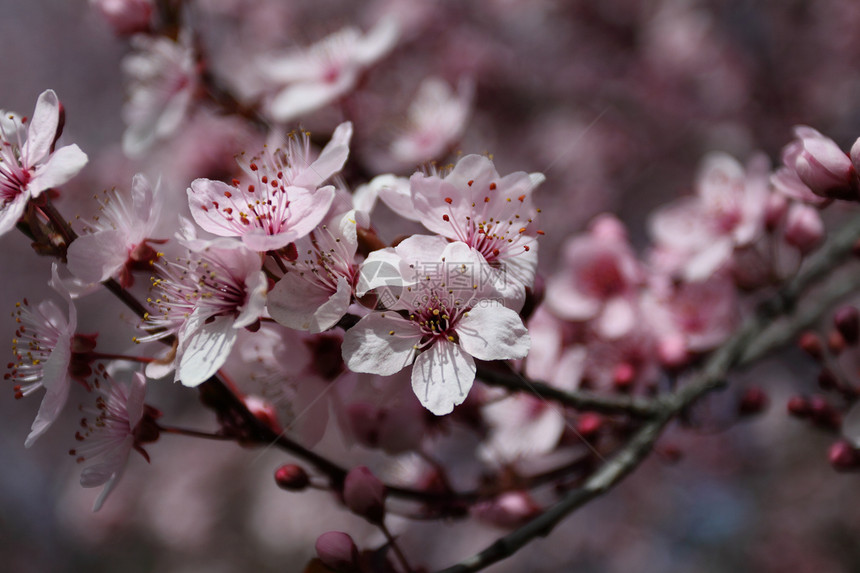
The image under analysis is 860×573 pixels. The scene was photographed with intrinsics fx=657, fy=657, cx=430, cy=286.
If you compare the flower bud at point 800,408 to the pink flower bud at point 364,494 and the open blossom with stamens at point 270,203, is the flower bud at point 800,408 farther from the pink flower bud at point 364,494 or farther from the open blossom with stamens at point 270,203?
the open blossom with stamens at point 270,203

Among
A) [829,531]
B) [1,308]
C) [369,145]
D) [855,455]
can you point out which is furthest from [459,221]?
[1,308]

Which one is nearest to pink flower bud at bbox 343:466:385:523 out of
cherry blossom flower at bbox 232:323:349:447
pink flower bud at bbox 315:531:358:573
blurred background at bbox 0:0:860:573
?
pink flower bud at bbox 315:531:358:573

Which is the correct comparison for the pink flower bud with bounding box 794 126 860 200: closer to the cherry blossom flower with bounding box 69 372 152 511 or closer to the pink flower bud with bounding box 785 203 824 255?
the pink flower bud with bounding box 785 203 824 255

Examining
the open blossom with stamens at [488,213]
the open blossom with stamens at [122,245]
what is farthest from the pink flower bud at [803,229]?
the open blossom with stamens at [122,245]

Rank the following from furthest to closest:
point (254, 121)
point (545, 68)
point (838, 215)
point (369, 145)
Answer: point (545, 68) → point (838, 215) → point (369, 145) → point (254, 121)

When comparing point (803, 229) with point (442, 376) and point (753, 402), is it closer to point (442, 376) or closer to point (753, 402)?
point (753, 402)

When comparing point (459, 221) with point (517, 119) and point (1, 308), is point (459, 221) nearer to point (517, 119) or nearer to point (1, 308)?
point (517, 119)

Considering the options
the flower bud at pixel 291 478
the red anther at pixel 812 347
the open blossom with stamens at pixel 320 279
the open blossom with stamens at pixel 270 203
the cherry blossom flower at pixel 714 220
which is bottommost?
the red anther at pixel 812 347
